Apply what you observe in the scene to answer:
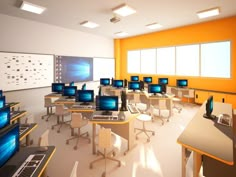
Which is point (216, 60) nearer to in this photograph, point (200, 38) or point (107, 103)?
point (200, 38)

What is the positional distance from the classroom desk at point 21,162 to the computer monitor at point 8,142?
0.11m

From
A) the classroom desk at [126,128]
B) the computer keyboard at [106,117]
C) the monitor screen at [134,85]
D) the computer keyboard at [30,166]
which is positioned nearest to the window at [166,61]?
the monitor screen at [134,85]

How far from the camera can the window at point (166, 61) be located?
8.93 metres

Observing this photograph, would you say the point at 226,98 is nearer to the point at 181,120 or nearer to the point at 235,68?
the point at 235,68

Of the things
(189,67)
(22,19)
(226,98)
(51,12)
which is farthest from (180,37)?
(22,19)

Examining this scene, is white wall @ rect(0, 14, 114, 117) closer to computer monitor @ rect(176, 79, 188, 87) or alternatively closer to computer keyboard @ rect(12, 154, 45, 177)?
computer keyboard @ rect(12, 154, 45, 177)

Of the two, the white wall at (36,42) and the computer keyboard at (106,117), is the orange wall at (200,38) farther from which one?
the computer keyboard at (106,117)

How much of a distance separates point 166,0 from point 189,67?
4.45 metres

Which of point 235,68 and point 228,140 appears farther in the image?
point 235,68

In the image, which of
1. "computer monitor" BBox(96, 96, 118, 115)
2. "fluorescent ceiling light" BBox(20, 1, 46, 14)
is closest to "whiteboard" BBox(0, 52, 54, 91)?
"fluorescent ceiling light" BBox(20, 1, 46, 14)

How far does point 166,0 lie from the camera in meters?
4.81

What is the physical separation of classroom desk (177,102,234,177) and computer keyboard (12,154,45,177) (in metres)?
1.87

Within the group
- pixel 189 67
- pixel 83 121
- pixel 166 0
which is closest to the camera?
pixel 83 121

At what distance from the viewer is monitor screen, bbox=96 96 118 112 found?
3754 millimetres
